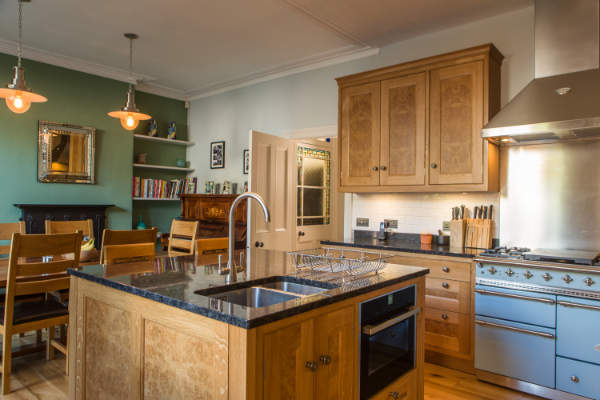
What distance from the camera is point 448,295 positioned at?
A: 10.4 feet

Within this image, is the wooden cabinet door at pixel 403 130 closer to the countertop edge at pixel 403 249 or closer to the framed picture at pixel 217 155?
the countertop edge at pixel 403 249

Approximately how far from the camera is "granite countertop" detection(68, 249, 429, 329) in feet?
4.16

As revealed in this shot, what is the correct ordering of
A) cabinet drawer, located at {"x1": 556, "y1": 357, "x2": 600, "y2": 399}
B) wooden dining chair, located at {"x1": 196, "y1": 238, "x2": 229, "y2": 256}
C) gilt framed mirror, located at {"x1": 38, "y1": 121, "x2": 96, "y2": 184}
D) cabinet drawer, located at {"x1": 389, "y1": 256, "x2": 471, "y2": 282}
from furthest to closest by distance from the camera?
gilt framed mirror, located at {"x1": 38, "y1": 121, "x2": 96, "y2": 184}
cabinet drawer, located at {"x1": 389, "y1": 256, "x2": 471, "y2": 282}
wooden dining chair, located at {"x1": 196, "y1": 238, "x2": 229, "y2": 256}
cabinet drawer, located at {"x1": 556, "y1": 357, "x2": 600, "y2": 399}

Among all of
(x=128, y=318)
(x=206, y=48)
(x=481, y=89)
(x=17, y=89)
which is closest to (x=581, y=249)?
(x=481, y=89)

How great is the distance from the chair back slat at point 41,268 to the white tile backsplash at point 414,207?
9.07 feet

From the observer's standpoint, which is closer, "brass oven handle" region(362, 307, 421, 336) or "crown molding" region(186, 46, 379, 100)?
"brass oven handle" region(362, 307, 421, 336)

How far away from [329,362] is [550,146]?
279 cm

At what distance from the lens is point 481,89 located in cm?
323

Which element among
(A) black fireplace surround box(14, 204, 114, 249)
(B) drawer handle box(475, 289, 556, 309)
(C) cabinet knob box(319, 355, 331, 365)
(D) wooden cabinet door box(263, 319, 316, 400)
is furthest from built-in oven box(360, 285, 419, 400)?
(A) black fireplace surround box(14, 204, 114, 249)

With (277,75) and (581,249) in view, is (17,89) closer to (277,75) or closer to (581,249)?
(277,75)

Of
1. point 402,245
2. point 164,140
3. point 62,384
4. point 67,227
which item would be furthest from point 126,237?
point 164,140

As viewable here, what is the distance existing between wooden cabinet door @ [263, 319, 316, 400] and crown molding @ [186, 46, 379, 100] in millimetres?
3562

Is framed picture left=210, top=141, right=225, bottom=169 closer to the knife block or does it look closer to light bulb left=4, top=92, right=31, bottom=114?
light bulb left=4, top=92, right=31, bottom=114

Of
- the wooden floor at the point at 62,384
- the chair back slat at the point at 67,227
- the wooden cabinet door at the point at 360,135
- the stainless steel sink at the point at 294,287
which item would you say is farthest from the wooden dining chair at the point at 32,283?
the wooden cabinet door at the point at 360,135
